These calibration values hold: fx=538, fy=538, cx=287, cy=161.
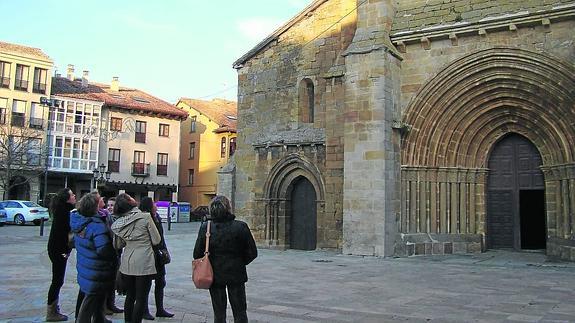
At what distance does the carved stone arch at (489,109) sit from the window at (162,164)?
3092 cm

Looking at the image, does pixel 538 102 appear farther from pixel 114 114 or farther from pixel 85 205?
pixel 114 114

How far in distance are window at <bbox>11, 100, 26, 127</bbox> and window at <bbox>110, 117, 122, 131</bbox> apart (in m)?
6.08

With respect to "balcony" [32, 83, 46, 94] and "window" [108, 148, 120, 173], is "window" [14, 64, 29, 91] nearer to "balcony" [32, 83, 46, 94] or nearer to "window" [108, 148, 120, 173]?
"balcony" [32, 83, 46, 94]

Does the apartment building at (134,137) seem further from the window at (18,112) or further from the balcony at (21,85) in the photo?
the window at (18,112)

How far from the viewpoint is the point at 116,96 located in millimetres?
41844

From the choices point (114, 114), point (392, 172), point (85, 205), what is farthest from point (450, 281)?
point (114, 114)

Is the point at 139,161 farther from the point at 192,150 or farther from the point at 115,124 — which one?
the point at 192,150

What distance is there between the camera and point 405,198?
14.5 meters

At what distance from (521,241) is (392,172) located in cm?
419

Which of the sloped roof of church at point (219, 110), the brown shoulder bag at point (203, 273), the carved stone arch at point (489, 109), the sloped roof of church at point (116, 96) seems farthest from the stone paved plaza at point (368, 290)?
the sloped roof of church at point (219, 110)

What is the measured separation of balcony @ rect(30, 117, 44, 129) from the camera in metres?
36.2

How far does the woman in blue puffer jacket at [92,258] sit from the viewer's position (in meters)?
5.21

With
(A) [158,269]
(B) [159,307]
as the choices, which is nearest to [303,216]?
(B) [159,307]

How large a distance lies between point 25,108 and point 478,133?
102 ft
